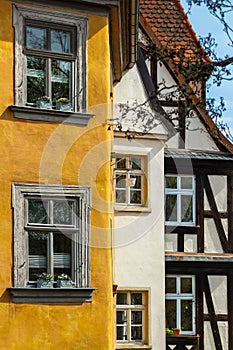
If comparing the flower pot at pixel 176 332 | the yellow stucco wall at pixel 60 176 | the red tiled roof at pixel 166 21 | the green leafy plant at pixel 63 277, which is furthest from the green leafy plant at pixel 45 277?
the red tiled roof at pixel 166 21

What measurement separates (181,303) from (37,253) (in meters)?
7.91

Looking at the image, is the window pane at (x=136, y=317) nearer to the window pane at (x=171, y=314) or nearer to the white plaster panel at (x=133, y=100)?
the window pane at (x=171, y=314)

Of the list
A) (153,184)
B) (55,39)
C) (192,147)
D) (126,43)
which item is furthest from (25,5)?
(192,147)

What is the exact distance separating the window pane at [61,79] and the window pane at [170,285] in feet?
25.1

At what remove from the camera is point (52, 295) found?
13.1m

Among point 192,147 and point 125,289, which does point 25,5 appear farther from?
point 192,147

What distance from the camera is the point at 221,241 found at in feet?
68.5

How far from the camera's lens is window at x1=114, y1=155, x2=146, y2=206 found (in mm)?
18344

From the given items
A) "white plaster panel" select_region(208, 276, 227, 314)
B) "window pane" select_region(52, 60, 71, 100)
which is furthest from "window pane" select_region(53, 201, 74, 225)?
"white plaster panel" select_region(208, 276, 227, 314)

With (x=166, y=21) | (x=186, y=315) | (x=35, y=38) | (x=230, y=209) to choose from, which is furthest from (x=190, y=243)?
(x=35, y=38)

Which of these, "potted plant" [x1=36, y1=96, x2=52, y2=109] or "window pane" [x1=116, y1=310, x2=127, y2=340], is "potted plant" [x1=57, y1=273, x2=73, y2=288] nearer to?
"potted plant" [x1=36, y1=96, x2=52, y2=109]

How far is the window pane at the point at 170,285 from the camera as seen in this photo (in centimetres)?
2061

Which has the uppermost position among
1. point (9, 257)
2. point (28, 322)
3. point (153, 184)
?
point (153, 184)

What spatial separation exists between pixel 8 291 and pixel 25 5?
11.9 ft
